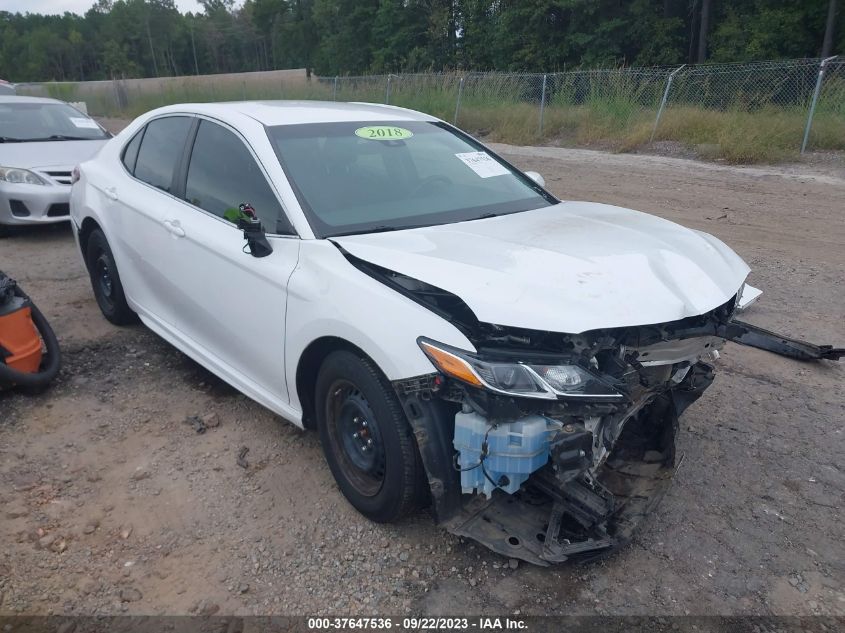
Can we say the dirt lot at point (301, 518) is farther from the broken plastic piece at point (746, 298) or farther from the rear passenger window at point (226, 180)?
the rear passenger window at point (226, 180)

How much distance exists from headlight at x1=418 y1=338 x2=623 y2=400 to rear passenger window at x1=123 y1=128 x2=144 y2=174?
3.16m

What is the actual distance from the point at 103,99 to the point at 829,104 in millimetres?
32398

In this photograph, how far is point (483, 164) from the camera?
158 inches

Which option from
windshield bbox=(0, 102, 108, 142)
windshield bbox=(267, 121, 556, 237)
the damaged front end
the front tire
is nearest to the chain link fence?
windshield bbox=(267, 121, 556, 237)

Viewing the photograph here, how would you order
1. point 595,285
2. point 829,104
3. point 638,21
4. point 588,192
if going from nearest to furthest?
point 595,285 → point 588,192 → point 829,104 → point 638,21

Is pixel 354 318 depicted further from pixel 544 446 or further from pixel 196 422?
pixel 196 422

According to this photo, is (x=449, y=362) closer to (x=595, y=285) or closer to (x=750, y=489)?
(x=595, y=285)

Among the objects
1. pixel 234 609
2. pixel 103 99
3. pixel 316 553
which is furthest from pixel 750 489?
pixel 103 99

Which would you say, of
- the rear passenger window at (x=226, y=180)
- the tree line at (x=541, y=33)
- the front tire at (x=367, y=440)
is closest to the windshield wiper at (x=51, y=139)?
the rear passenger window at (x=226, y=180)

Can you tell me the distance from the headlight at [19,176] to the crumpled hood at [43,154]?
0.24 feet

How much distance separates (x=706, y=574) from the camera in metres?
2.64

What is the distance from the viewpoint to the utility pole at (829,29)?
26422 mm

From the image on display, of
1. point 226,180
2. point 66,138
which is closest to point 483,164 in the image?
point 226,180

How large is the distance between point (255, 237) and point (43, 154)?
241 inches
